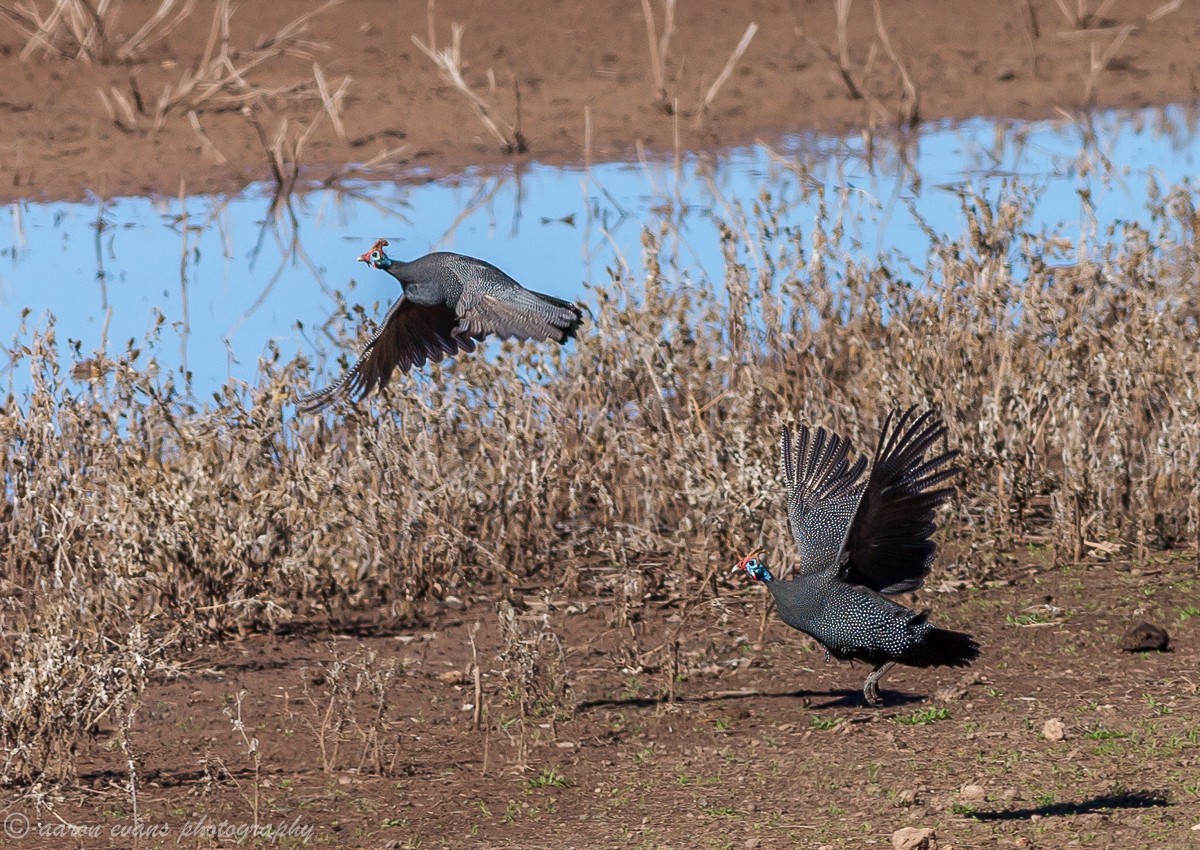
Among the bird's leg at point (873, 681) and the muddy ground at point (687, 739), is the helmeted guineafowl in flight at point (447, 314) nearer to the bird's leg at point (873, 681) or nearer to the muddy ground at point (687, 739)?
the muddy ground at point (687, 739)

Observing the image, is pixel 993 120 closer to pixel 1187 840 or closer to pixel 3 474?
pixel 3 474

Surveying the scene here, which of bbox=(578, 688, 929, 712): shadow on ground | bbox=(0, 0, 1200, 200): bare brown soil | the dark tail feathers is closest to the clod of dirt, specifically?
bbox=(578, 688, 929, 712): shadow on ground

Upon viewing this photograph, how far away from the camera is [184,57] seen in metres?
16.7

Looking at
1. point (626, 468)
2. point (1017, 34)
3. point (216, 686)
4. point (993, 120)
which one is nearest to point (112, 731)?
point (216, 686)

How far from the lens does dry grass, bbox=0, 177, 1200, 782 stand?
7.75 metres

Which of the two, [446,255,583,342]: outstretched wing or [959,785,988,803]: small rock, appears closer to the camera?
[959,785,988,803]: small rock

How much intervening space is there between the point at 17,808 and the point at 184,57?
11432mm

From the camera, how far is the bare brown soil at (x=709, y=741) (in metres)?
5.99

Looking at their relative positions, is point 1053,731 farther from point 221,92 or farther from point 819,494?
point 221,92

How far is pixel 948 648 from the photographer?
239 inches

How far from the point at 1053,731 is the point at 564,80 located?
34.7 ft

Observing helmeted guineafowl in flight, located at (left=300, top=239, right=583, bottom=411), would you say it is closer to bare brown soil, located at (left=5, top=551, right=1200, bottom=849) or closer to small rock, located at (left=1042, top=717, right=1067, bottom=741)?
bare brown soil, located at (left=5, top=551, right=1200, bottom=849)

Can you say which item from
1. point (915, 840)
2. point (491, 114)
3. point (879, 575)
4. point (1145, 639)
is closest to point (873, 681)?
point (879, 575)

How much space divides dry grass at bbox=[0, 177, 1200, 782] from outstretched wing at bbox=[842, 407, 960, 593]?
128 cm
